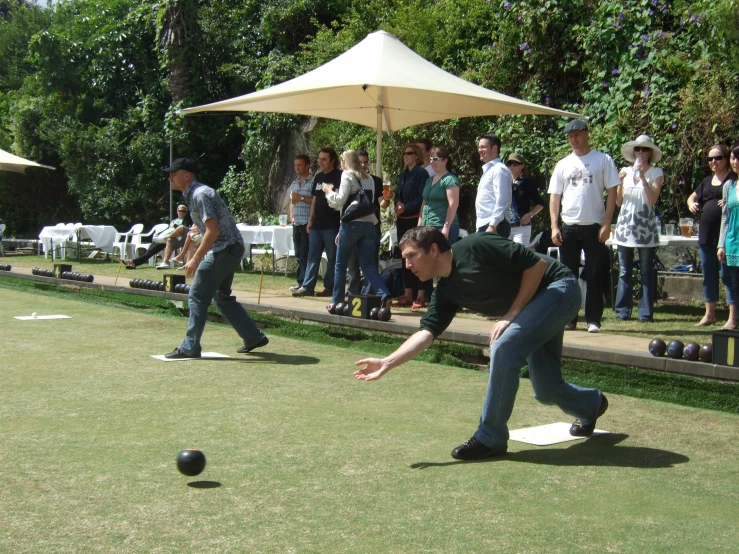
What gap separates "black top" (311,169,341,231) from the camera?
34.3 feet

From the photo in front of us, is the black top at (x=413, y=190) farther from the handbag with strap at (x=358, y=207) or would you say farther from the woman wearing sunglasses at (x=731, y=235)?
the woman wearing sunglasses at (x=731, y=235)

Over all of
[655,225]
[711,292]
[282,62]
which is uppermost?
[282,62]

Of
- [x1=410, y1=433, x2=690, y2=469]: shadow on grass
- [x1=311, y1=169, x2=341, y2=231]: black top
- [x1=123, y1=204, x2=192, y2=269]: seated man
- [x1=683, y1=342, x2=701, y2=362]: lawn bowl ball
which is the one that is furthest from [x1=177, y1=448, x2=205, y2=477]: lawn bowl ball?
[x1=123, y1=204, x2=192, y2=269]: seated man

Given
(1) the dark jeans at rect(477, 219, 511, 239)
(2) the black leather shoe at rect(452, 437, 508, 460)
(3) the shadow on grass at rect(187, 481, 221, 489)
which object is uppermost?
(1) the dark jeans at rect(477, 219, 511, 239)

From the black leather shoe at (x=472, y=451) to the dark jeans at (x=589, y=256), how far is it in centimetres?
389

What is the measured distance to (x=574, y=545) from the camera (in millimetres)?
3312

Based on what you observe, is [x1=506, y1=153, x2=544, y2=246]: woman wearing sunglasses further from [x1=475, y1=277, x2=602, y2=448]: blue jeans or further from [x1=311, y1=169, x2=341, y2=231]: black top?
[x1=475, y1=277, x2=602, y2=448]: blue jeans

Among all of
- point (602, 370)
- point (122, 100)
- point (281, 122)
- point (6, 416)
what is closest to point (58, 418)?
point (6, 416)

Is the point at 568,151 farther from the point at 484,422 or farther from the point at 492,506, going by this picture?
the point at 492,506

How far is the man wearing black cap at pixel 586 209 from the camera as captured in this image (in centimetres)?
805

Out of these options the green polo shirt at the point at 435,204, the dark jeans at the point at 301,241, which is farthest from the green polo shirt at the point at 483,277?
the dark jeans at the point at 301,241

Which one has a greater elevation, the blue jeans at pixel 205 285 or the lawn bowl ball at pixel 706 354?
the blue jeans at pixel 205 285

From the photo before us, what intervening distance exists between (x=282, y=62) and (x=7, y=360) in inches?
525

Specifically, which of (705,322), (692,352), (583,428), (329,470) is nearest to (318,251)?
(705,322)
